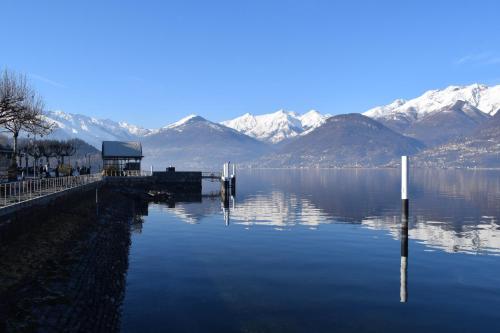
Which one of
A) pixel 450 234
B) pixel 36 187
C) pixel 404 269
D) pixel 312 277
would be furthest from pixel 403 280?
pixel 36 187

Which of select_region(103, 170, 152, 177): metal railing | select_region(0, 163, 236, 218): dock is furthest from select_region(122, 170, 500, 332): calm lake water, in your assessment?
select_region(103, 170, 152, 177): metal railing

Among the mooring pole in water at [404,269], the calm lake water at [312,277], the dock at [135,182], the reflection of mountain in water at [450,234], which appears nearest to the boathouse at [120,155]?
the dock at [135,182]

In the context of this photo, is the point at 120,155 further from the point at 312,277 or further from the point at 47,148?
the point at 312,277

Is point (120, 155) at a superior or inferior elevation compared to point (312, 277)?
superior

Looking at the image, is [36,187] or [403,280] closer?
[403,280]

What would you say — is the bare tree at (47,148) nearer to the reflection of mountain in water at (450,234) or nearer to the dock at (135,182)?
the dock at (135,182)

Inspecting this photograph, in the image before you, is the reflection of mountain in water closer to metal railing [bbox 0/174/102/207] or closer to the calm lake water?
the calm lake water

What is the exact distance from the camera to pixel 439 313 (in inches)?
934

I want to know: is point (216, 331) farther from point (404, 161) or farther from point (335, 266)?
point (404, 161)

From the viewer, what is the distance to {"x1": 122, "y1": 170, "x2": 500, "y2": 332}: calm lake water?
22594mm

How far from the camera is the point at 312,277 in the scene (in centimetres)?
3083

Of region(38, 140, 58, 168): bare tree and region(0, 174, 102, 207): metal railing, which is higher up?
region(38, 140, 58, 168): bare tree

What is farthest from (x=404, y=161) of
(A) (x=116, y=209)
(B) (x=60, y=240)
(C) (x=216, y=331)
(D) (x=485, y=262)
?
(A) (x=116, y=209)

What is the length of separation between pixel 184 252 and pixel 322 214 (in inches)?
1330
